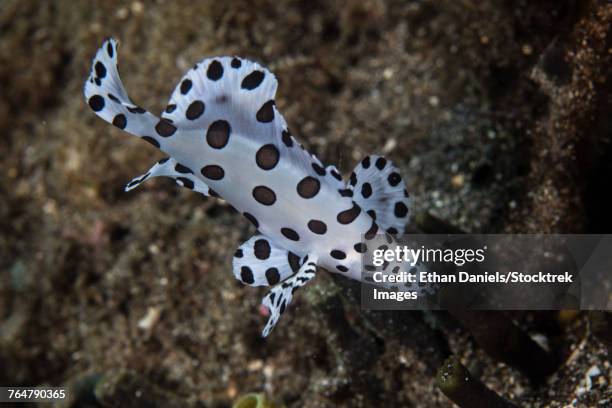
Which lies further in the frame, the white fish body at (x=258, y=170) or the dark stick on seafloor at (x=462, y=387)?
the dark stick on seafloor at (x=462, y=387)

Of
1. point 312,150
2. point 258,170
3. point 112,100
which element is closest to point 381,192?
point 258,170

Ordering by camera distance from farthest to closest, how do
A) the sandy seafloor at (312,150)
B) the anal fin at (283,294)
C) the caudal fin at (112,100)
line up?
1. the sandy seafloor at (312,150)
2. the anal fin at (283,294)
3. the caudal fin at (112,100)

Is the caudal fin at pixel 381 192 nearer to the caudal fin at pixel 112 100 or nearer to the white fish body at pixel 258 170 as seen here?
the white fish body at pixel 258 170

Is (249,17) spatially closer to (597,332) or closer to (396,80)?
(396,80)

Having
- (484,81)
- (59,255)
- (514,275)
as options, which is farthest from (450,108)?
(59,255)

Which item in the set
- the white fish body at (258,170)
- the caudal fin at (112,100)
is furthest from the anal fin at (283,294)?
the caudal fin at (112,100)

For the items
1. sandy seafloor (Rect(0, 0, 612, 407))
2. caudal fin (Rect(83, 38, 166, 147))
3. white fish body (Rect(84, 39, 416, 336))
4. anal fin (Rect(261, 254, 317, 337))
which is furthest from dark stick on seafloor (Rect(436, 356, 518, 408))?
caudal fin (Rect(83, 38, 166, 147))

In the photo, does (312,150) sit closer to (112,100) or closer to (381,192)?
(381,192)
